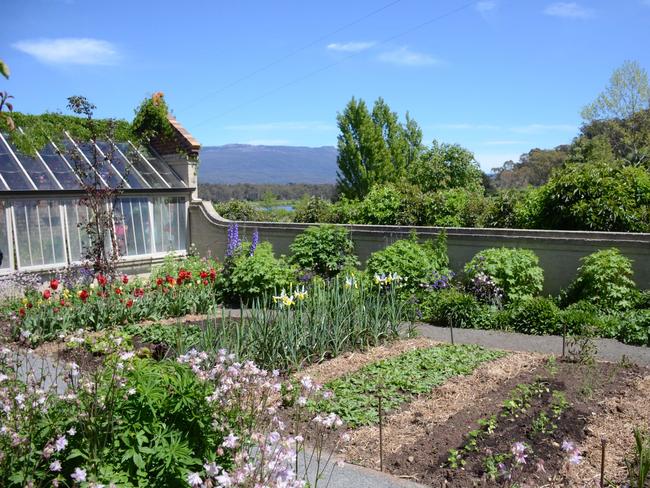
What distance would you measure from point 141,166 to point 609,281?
10.9 meters

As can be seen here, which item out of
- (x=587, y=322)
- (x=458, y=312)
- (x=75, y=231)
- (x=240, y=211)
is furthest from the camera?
(x=240, y=211)

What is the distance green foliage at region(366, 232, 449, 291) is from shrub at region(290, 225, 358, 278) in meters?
1.14

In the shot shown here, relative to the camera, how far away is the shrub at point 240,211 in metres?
16.4

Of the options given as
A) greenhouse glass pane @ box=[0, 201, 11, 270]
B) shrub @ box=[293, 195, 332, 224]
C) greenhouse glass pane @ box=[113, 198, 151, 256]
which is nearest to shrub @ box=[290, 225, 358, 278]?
shrub @ box=[293, 195, 332, 224]

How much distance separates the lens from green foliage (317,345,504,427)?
5023 millimetres

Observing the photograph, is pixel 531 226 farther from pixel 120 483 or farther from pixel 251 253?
pixel 120 483

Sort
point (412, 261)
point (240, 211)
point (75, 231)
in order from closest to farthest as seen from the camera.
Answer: point (412, 261) → point (75, 231) → point (240, 211)

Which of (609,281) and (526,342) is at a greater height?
(609,281)

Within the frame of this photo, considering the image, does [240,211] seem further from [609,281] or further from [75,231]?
[609,281]

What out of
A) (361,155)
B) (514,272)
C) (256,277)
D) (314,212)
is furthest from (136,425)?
(361,155)

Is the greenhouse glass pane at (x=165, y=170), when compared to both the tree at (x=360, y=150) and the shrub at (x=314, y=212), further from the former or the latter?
the tree at (x=360, y=150)

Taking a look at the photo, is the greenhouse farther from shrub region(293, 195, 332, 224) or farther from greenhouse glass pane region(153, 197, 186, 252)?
shrub region(293, 195, 332, 224)

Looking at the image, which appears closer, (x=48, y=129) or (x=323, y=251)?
(x=323, y=251)

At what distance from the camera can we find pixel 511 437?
424 cm
